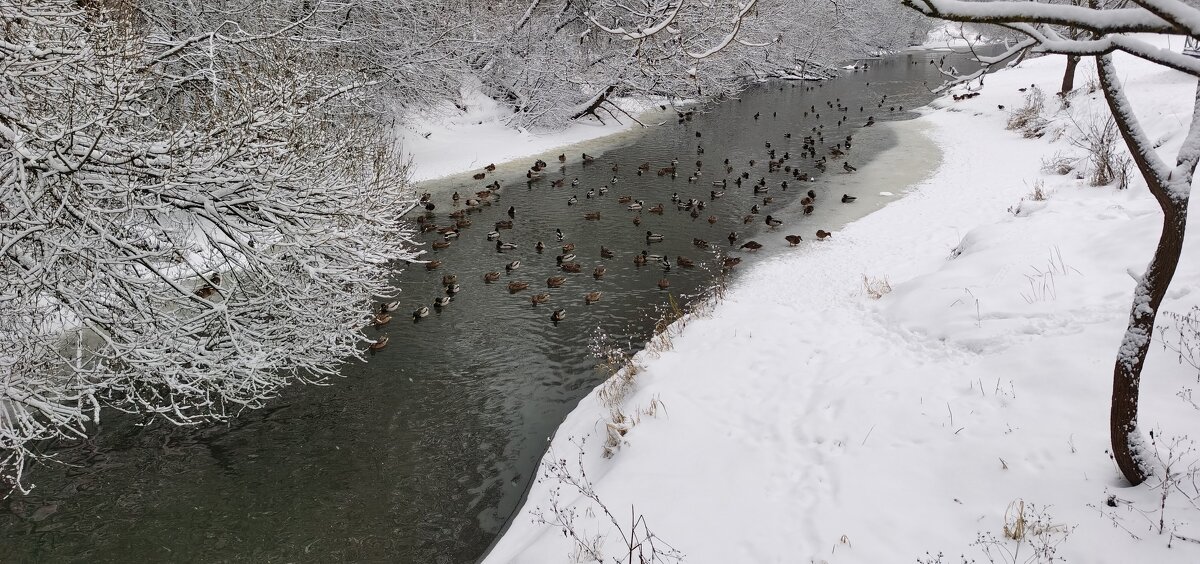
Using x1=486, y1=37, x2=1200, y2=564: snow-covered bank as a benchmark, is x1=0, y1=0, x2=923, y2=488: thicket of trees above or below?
above

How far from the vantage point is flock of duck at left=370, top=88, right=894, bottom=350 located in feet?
48.6

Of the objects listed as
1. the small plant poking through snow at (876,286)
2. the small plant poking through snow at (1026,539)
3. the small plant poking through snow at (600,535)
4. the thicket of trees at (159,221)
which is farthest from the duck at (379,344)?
the small plant poking through snow at (1026,539)

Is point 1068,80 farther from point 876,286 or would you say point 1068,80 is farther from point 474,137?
point 474,137

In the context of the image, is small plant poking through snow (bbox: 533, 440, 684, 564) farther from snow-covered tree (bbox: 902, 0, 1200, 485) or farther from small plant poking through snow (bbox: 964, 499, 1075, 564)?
snow-covered tree (bbox: 902, 0, 1200, 485)

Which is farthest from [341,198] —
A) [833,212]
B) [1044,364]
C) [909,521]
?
[833,212]

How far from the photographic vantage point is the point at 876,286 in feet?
41.1

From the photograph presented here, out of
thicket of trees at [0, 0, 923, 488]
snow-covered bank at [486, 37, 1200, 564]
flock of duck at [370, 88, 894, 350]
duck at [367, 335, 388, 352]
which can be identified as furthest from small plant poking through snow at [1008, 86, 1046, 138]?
duck at [367, 335, 388, 352]

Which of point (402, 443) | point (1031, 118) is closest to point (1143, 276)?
point (402, 443)

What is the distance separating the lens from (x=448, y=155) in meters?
27.1

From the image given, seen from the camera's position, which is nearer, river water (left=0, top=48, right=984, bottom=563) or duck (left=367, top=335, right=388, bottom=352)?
river water (left=0, top=48, right=984, bottom=563)

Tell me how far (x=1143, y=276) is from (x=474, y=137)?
27.4 metres

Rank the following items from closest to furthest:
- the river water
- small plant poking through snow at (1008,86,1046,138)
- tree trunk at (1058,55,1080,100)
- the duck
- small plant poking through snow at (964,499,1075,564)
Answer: small plant poking through snow at (964,499,1075,564)
the river water
the duck
small plant poking through snow at (1008,86,1046,138)
tree trunk at (1058,55,1080,100)

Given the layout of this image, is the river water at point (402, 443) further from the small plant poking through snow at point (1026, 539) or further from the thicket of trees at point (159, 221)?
the small plant poking through snow at point (1026, 539)

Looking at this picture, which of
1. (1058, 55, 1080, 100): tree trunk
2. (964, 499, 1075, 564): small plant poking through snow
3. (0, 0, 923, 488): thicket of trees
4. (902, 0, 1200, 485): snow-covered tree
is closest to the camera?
(902, 0, 1200, 485): snow-covered tree
